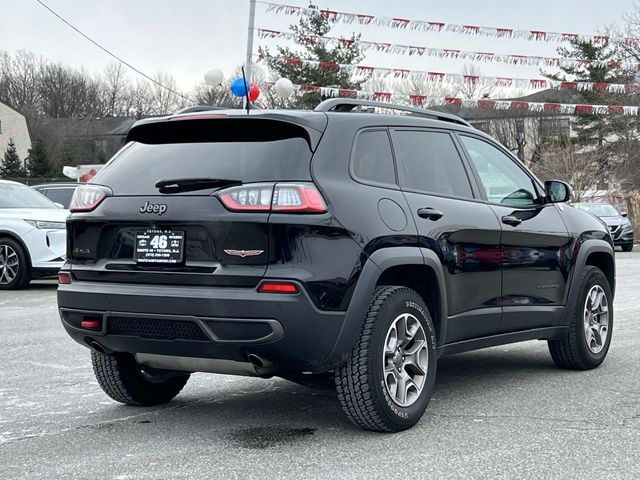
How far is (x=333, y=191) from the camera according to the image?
464cm

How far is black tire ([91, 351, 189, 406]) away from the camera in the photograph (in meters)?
5.43

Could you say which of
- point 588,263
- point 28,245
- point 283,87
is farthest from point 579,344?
point 283,87

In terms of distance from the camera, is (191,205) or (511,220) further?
(511,220)

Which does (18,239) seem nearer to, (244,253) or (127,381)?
(127,381)

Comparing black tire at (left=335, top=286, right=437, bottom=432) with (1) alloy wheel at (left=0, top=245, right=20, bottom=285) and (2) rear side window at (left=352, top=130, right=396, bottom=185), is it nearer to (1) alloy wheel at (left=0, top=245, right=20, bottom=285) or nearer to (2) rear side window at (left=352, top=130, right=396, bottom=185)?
(2) rear side window at (left=352, top=130, right=396, bottom=185)

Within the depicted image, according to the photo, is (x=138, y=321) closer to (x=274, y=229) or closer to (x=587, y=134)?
(x=274, y=229)

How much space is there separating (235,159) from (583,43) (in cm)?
5976

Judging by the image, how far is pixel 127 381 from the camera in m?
5.49

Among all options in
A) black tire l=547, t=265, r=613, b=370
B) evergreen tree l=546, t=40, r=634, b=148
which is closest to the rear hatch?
black tire l=547, t=265, r=613, b=370

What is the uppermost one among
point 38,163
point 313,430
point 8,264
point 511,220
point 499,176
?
point 499,176

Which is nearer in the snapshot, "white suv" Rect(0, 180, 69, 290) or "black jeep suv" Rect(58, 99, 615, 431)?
"black jeep suv" Rect(58, 99, 615, 431)

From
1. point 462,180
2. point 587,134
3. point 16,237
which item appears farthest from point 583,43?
point 462,180

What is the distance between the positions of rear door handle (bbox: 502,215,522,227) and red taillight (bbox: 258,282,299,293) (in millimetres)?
2035

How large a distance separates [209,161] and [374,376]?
1.35 meters
